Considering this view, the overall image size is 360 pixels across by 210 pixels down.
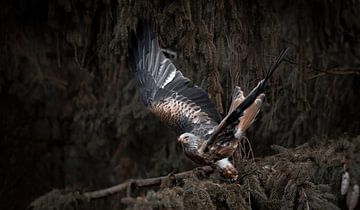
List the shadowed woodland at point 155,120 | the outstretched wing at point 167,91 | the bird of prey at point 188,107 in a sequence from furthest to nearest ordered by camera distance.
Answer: the outstretched wing at point 167,91, the shadowed woodland at point 155,120, the bird of prey at point 188,107

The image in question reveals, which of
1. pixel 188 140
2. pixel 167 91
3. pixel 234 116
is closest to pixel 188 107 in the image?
pixel 167 91

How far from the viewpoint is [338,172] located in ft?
13.5

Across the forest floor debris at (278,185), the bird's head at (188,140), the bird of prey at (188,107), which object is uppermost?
the bird of prey at (188,107)

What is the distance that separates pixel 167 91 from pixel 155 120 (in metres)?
2.39

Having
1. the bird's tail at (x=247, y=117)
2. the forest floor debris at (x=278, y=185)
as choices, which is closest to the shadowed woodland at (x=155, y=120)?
the forest floor debris at (x=278, y=185)

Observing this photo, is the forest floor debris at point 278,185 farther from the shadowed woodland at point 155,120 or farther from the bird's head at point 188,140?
the bird's head at point 188,140

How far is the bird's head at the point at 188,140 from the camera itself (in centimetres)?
376

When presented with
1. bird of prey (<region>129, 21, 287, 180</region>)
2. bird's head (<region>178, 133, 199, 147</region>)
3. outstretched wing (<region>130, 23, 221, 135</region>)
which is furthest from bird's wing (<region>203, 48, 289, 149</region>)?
outstretched wing (<region>130, 23, 221, 135</region>)

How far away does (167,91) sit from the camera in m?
4.29

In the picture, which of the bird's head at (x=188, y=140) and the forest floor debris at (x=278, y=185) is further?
the bird's head at (x=188, y=140)

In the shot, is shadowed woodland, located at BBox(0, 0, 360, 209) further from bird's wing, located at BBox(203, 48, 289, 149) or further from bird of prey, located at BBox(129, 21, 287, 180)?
bird's wing, located at BBox(203, 48, 289, 149)

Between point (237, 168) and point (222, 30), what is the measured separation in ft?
2.46

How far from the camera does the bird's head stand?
3763 millimetres

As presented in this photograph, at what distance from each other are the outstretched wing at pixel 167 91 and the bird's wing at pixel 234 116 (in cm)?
34
